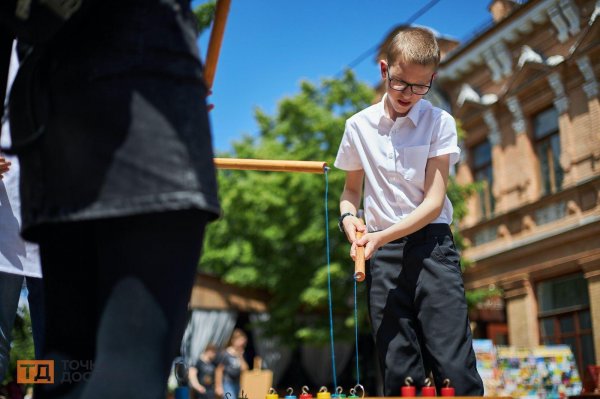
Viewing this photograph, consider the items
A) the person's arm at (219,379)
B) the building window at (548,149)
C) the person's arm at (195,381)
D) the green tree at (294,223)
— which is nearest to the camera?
the person's arm at (195,381)

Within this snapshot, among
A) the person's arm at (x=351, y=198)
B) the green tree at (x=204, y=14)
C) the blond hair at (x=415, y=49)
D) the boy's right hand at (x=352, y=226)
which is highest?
the green tree at (x=204, y=14)

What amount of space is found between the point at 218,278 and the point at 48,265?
1913 cm

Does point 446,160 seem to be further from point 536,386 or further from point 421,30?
point 536,386

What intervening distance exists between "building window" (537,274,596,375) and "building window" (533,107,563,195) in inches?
76.9

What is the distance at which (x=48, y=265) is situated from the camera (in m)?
1.41

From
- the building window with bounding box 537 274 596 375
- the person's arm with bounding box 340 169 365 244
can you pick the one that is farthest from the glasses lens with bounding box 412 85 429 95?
the building window with bounding box 537 274 596 375

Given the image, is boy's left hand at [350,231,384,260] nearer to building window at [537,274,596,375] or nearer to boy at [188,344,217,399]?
boy at [188,344,217,399]

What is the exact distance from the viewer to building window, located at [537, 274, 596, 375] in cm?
1315

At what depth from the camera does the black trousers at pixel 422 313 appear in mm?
2469

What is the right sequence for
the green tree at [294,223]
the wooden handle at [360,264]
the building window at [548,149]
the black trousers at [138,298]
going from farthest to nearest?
the green tree at [294,223] → the building window at [548,149] → the wooden handle at [360,264] → the black trousers at [138,298]

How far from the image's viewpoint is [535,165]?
15008mm

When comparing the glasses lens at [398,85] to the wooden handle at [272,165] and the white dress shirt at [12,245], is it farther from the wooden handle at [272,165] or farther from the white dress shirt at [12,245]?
the white dress shirt at [12,245]

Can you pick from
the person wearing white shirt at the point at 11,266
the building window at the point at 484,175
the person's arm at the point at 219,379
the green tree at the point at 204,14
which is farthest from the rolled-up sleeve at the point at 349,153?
the building window at the point at 484,175
